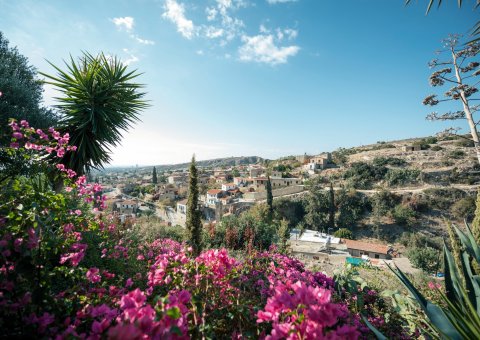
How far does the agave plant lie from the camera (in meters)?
1.83

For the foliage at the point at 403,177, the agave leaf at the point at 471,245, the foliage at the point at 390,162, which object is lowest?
the foliage at the point at 403,177

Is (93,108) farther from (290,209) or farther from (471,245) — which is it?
(290,209)

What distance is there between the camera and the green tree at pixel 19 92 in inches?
248

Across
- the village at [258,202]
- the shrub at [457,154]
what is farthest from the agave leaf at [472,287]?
the shrub at [457,154]

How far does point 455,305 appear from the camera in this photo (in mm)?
2564

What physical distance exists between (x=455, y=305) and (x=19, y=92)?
34.2 feet

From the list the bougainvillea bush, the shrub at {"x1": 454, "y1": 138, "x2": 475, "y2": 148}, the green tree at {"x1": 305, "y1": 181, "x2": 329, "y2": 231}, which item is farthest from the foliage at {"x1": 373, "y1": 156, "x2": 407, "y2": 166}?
the bougainvillea bush

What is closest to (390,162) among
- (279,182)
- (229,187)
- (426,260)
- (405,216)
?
(405,216)

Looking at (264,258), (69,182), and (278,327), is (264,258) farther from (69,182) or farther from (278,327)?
(69,182)

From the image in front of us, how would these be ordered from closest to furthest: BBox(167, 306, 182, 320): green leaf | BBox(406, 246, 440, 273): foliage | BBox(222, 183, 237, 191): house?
BBox(167, 306, 182, 320): green leaf
BBox(406, 246, 440, 273): foliage
BBox(222, 183, 237, 191): house

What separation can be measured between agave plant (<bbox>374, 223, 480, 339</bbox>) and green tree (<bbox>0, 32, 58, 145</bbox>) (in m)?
8.78

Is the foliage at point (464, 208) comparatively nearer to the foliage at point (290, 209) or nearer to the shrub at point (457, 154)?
the shrub at point (457, 154)

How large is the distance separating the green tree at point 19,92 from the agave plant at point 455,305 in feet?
28.8

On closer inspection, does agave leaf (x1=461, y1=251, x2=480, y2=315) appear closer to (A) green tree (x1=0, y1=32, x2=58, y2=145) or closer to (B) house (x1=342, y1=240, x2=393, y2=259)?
(A) green tree (x1=0, y1=32, x2=58, y2=145)
